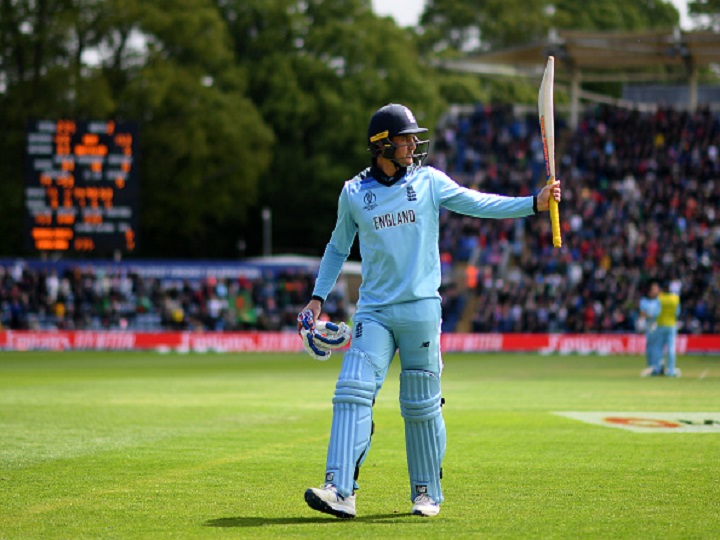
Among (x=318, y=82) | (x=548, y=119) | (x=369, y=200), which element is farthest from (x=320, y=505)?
(x=318, y=82)

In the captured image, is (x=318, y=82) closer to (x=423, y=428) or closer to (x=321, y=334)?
(x=321, y=334)

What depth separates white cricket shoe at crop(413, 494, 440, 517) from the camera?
8367 millimetres

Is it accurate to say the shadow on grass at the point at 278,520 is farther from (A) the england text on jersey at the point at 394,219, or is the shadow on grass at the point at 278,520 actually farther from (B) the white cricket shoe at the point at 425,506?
(A) the england text on jersey at the point at 394,219

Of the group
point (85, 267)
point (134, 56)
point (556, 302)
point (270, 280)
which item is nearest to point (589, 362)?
point (556, 302)

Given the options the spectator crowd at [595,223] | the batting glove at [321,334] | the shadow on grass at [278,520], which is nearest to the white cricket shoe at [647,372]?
the spectator crowd at [595,223]

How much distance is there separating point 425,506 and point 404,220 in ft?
6.11

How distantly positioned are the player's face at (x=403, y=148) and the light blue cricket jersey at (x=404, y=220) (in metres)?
0.12

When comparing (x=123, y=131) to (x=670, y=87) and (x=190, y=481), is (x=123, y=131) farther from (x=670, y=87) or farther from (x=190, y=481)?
(x=670, y=87)

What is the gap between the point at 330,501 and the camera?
805cm

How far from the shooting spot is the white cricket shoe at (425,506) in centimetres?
837

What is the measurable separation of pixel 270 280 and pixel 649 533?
129 feet

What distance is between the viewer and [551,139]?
8.81 m

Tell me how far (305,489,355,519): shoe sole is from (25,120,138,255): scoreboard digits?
31020 millimetres

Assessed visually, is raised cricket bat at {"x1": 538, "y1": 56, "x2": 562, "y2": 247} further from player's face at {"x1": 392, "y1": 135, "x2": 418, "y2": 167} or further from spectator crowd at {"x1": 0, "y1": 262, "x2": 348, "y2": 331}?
spectator crowd at {"x1": 0, "y1": 262, "x2": 348, "y2": 331}
